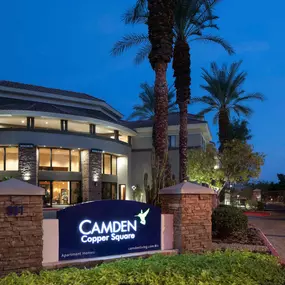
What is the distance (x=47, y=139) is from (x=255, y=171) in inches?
654

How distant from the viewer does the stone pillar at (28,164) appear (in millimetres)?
31906

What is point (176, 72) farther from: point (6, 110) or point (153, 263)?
point (153, 263)

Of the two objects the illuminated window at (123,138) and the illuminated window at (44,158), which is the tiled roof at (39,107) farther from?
the illuminated window at (44,158)

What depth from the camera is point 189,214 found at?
9.86 meters

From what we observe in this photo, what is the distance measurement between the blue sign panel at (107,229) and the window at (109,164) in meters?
29.7

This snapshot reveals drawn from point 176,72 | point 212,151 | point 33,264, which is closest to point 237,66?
point 212,151

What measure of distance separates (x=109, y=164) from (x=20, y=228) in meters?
33.0

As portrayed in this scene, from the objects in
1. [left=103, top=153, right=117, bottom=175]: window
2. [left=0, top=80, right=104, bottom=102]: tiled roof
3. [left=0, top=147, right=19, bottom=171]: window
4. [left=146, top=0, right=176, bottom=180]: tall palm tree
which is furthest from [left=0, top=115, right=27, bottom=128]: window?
[left=146, top=0, right=176, bottom=180]: tall palm tree

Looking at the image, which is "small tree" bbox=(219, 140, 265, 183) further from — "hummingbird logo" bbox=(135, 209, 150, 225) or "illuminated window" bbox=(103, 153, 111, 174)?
"hummingbird logo" bbox=(135, 209, 150, 225)

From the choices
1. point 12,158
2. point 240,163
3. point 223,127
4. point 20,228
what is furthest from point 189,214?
point 223,127

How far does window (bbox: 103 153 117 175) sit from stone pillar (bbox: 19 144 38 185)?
832cm

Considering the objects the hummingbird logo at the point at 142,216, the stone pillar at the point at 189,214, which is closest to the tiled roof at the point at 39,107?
the stone pillar at the point at 189,214

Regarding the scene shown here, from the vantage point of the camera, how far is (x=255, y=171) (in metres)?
30.7

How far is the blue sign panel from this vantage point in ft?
26.5
